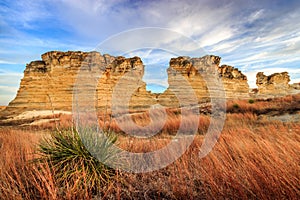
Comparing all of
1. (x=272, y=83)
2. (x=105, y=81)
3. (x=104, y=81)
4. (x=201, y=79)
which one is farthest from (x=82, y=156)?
(x=272, y=83)

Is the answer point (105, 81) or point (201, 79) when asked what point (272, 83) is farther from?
point (105, 81)

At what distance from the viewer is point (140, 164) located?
3.94m

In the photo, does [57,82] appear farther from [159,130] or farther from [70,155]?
[70,155]

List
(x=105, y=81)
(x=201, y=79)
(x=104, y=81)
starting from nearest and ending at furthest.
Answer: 1. (x=104, y=81)
2. (x=105, y=81)
3. (x=201, y=79)

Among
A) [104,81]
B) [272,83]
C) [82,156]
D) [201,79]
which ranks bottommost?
[82,156]

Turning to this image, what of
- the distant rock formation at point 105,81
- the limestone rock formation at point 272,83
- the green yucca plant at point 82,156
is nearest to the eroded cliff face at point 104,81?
the distant rock formation at point 105,81

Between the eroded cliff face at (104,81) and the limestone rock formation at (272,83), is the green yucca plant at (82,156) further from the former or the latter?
the limestone rock formation at (272,83)

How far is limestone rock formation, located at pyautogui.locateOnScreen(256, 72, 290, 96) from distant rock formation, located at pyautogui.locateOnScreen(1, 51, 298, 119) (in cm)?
214

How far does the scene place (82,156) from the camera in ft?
10.2

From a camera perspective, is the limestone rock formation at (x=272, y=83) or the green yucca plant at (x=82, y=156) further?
the limestone rock formation at (x=272, y=83)

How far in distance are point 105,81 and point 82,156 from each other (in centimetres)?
3979

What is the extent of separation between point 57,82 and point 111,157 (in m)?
41.3

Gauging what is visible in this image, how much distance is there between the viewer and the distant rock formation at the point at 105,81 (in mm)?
37750

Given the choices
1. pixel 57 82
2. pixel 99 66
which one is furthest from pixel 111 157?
pixel 99 66
